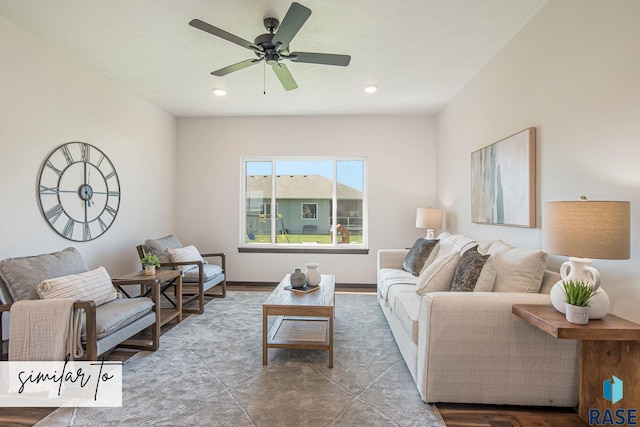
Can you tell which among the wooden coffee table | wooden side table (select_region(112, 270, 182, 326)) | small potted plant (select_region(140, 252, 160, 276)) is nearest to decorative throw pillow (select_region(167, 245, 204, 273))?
wooden side table (select_region(112, 270, 182, 326))

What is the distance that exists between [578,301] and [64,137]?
422 cm

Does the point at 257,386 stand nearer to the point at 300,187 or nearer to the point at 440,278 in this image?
the point at 440,278

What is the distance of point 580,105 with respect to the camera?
6.80ft

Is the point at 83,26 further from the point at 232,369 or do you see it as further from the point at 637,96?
the point at 637,96

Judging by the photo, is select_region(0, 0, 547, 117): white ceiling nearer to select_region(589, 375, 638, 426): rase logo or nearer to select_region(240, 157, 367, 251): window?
select_region(240, 157, 367, 251): window

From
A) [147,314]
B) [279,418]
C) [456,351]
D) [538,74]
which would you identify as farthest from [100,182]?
[538,74]

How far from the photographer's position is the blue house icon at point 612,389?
5.65 ft

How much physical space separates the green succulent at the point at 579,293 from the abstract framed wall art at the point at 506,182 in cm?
98

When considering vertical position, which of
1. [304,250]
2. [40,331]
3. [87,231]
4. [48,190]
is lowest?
[40,331]

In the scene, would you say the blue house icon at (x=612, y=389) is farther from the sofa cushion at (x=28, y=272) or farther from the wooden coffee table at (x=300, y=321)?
the sofa cushion at (x=28, y=272)

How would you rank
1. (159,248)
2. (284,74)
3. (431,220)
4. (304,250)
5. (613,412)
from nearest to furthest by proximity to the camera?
(613,412), (284,74), (159,248), (431,220), (304,250)

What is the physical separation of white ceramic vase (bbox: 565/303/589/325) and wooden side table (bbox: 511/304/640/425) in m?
0.03

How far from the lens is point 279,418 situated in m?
1.95

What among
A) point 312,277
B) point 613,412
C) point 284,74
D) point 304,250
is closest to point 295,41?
point 284,74
